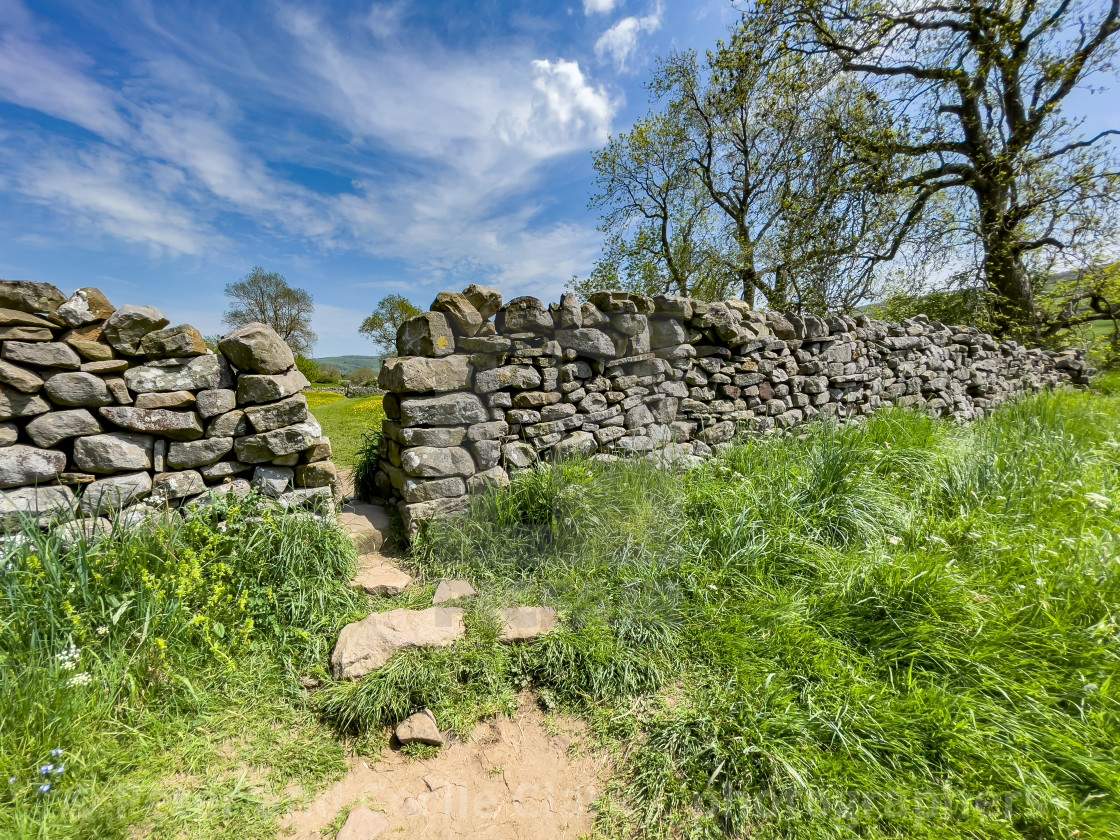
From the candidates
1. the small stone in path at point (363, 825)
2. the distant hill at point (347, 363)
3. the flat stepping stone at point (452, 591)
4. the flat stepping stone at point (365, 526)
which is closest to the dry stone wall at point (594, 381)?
the flat stepping stone at point (365, 526)

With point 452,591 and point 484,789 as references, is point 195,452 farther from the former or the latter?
point 484,789

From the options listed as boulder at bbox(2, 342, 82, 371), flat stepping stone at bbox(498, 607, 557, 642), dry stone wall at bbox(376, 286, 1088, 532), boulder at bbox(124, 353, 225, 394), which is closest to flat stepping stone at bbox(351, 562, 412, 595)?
dry stone wall at bbox(376, 286, 1088, 532)

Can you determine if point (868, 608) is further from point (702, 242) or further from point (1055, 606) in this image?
point (702, 242)

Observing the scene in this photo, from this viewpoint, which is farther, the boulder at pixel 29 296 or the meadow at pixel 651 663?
the boulder at pixel 29 296

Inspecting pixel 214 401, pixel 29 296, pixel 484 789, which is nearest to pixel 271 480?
pixel 214 401

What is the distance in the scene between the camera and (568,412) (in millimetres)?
4098

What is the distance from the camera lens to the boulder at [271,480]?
10.2ft

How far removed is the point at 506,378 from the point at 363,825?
2819 millimetres

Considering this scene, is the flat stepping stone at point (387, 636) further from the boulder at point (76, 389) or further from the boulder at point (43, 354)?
the boulder at point (43, 354)

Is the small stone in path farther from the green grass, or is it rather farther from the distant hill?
the distant hill

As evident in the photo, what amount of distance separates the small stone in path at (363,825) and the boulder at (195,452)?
2333mm

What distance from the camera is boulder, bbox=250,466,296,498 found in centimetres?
312

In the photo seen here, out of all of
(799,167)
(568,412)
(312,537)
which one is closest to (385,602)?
(312,537)

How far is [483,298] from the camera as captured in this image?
11.9 feet
